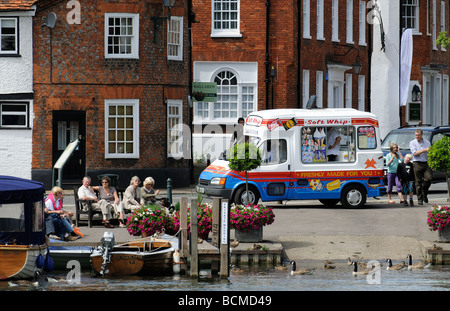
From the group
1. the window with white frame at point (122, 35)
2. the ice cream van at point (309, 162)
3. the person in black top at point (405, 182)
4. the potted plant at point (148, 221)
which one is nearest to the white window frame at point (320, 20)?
the window with white frame at point (122, 35)

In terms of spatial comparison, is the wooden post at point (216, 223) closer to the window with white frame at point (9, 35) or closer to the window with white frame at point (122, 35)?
the window with white frame at point (122, 35)

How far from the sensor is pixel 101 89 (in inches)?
1412

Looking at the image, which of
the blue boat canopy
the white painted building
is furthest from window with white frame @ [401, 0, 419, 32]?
the blue boat canopy

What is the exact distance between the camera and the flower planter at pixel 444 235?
71.9ft

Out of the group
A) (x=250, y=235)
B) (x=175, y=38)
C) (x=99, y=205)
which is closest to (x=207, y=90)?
(x=175, y=38)

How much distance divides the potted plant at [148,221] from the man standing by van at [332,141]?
7.57 metres

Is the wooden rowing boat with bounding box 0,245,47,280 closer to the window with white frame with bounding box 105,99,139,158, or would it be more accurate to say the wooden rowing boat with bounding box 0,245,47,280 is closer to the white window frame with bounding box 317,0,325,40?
the window with white frame with bounding box 105,99,139,158

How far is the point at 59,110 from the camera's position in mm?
35812

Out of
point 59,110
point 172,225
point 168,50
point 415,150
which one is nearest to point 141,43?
point 168,50

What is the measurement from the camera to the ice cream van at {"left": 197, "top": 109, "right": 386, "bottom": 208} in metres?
27.9

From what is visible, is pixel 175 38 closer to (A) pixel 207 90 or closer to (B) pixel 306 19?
(A) pixel 207 90

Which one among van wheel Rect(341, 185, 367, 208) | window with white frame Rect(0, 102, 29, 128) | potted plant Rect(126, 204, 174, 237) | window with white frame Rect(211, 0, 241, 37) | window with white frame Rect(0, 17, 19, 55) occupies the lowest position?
potted plant Rect(126, 204, 174, 237)

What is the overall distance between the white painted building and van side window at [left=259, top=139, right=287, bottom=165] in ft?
35.8
